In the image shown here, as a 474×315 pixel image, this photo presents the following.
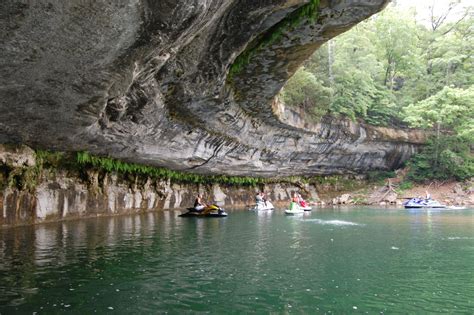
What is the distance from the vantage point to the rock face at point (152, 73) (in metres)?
6.00

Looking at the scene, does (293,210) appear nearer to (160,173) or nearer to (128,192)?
(160,173)

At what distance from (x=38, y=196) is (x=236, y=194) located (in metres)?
19.0

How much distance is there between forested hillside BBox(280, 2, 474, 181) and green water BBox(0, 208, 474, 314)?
1541 centimetres

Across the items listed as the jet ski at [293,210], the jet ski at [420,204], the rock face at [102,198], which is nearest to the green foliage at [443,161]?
the jet ski at [420,204]

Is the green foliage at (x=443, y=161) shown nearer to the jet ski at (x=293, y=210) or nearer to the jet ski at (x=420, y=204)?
the jet ski at (x=420, y=204)

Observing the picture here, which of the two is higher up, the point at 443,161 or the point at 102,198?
the point at 443,161

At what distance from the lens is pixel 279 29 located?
10281mm

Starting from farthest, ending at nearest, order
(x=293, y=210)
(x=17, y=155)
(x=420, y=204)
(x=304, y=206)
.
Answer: (x=420, y=204)
(x=304, y=206)
(x=293, y=210)
(x=17, y=155)

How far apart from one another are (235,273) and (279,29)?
638 centimetres

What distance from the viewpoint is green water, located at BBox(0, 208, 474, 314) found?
5.83 m

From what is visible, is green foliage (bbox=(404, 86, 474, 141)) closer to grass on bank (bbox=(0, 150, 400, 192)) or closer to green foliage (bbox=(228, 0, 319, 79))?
grass on bank (bbox=(0, 150, 400, 192))

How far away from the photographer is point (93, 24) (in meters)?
5.89

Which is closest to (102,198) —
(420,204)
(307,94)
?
(307,94)

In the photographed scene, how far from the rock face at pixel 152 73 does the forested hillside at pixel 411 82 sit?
6.17 meters
